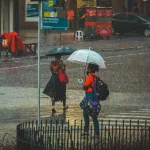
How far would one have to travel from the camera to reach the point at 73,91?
19.2 metres

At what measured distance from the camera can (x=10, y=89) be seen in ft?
63.5

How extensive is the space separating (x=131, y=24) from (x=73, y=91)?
28149 mm

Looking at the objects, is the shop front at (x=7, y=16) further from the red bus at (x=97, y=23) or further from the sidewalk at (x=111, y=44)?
the red bus at (x=97, y=23)

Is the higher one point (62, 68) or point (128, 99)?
point (62, 68)

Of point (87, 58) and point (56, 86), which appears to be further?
point (56, 86)

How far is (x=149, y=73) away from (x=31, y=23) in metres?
29.7

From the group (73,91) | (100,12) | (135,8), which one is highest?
(135,8)

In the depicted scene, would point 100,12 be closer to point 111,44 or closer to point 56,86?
point 111,44

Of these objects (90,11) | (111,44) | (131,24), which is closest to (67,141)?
(111,44)

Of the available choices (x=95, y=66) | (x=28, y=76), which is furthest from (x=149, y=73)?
(x=95, y=66)

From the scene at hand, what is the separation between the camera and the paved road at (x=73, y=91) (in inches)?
571

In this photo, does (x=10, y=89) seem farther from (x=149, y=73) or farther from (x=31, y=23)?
(x=31, y=23)

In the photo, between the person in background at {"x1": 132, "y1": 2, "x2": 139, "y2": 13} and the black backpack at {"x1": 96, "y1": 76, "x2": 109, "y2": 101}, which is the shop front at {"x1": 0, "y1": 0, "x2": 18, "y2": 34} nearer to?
the person in background at {"x1": 132, "y1": 2, "x2": 139, "y2": 13}

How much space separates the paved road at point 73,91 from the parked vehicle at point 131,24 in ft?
49.4
